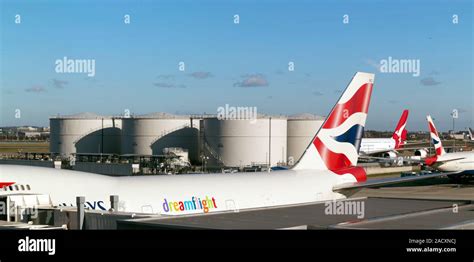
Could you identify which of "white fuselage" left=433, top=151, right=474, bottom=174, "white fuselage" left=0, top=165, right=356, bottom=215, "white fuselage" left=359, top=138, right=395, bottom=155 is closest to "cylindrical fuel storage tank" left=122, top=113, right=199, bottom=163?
"white fuselage" left=433, top=151, right=474, bottom=174

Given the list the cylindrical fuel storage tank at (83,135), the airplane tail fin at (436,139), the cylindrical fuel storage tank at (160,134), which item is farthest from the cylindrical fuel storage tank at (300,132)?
the cylindrical fuel storage tank at (83,135)

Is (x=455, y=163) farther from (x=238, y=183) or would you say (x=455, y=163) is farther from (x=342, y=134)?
(x=238, y=183)

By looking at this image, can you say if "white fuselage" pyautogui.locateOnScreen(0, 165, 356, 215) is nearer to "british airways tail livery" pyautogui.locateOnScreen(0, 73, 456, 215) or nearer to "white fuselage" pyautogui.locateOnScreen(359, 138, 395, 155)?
"british airways tail livery" pyautogui.locateOnScreen(0, 73, 456, 215)

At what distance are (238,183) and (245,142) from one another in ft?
185

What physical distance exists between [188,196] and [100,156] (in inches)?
2543

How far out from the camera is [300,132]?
292 ft

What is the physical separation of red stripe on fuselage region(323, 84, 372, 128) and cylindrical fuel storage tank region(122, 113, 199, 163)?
57984 mm

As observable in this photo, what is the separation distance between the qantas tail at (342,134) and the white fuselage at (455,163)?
132 feet

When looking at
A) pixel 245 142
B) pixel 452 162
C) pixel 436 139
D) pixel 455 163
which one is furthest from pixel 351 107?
pixel 245 142

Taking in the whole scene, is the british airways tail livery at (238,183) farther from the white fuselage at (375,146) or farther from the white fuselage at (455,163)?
the white fuselage at (375,146)

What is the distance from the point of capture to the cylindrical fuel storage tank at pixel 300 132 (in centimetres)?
8812
